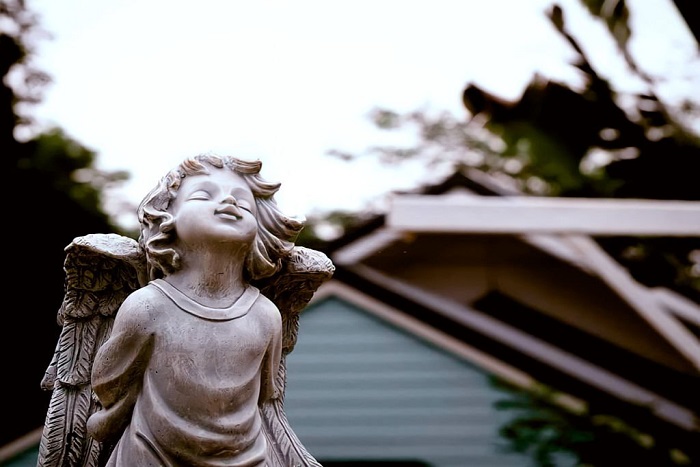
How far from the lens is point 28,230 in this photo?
8.30m

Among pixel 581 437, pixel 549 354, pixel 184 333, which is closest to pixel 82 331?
pixel 184 333

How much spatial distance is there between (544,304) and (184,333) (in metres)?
6.35

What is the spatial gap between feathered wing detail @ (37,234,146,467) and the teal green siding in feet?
16.3

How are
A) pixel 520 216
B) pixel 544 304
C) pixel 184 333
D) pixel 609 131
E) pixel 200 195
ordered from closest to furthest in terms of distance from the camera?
pixel 184 333
pixel 200 195
pixel 609 131
pixel 520 216
pixel 544 304

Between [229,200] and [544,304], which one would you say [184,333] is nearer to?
[229,200]

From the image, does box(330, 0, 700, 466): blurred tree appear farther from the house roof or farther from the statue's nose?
the statue's nose

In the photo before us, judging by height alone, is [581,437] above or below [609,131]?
below

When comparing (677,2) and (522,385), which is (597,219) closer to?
(522,385)

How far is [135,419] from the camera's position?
2.78 meters

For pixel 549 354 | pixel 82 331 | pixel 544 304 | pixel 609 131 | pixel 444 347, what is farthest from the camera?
pixel 544 304

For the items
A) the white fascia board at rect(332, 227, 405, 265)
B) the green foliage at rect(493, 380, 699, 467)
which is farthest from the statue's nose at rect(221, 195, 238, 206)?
the white fascia board at rect(332, 227, 405, 265)

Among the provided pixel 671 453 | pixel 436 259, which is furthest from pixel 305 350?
pixel 671 453

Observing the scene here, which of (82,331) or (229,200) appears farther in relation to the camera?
(82,331)

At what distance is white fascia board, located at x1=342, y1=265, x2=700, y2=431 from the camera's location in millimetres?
6898
